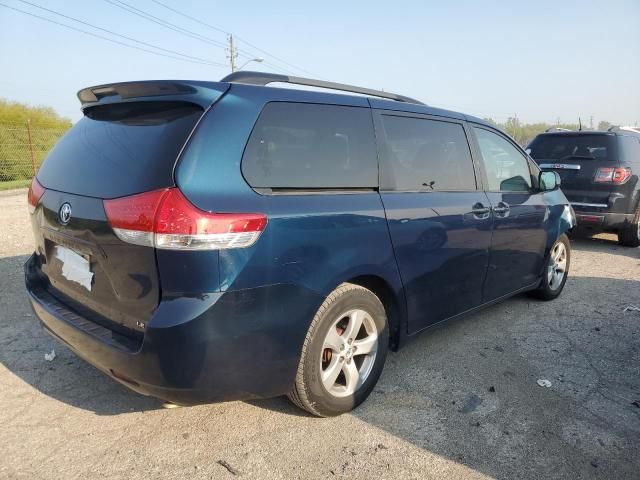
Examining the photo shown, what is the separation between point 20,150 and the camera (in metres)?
16.5

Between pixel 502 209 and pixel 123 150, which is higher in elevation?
pixel 123 150

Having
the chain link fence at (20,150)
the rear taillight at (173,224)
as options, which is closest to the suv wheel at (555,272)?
the rear taillight at (173,224)

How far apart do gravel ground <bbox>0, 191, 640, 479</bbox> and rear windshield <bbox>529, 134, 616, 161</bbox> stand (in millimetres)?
4574

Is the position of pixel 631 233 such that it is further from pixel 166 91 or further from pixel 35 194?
pixel 35 194

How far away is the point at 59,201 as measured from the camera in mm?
2416

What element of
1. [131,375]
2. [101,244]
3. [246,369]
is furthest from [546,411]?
[101,244]

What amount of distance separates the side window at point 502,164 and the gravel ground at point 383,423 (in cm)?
131

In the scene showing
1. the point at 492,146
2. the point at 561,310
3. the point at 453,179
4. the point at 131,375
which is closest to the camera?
the point at 131,375

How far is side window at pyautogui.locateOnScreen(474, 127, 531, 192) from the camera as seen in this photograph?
3.82 m

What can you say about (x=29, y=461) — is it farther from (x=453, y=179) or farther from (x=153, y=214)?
(x=453, y=179)

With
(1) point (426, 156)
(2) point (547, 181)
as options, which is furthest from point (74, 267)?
(2) point (547, 181)

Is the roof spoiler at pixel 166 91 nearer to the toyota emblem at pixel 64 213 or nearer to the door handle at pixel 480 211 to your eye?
the toyota emblem at pixel 64 213

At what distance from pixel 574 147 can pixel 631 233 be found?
1638mm

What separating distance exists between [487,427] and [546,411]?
46 centimetres
